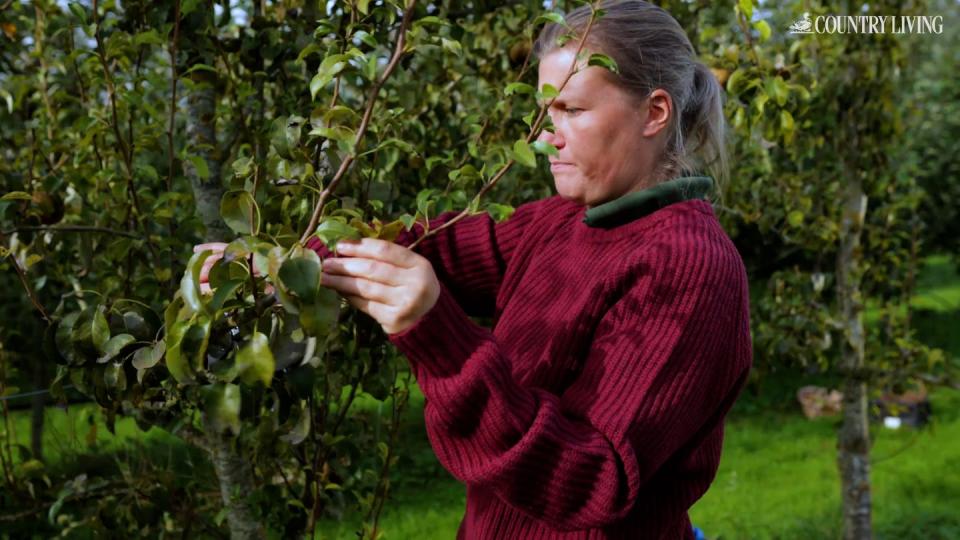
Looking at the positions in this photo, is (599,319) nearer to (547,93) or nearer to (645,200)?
(645,200)

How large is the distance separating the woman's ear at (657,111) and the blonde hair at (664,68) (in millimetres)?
14

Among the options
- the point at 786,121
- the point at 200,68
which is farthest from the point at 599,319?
the point at 786,121

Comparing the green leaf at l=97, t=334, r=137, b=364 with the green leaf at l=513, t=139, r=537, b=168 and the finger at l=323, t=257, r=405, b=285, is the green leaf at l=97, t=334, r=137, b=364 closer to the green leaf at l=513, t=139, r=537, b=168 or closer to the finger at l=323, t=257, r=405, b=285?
the finger at l=323, t=257, r=405, b=285

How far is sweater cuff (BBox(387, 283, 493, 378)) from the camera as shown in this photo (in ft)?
3.45

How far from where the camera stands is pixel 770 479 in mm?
5809

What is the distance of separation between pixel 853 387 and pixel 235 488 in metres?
2.88

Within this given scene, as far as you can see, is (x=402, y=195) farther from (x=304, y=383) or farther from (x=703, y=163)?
(x=304, y=383)

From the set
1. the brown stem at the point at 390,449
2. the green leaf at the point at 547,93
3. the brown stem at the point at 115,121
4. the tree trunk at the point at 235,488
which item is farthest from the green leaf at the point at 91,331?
the brown stem at the point at 390,449

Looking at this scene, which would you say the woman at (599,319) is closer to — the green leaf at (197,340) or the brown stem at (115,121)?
the green leaf at (197,340)

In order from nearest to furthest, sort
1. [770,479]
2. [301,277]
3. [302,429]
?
[301,277]
[302,429]
[770,479]

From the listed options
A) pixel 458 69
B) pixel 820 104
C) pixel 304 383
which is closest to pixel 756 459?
pixel 820 104

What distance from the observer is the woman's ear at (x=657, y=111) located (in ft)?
4.50

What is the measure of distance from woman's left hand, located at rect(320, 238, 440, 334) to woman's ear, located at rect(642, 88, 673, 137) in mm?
522

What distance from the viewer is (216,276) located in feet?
3.27
